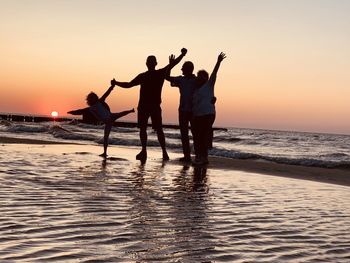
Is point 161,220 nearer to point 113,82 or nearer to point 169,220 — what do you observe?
point 169,220

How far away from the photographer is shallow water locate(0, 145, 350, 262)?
9.72 ft

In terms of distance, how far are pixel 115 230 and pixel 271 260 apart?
1165 mm

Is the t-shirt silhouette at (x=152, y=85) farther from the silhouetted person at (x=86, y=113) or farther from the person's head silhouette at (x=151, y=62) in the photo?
the silhouetted person at (x=86, y=113)

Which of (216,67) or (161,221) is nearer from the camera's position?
(161,221)

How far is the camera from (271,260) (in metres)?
2.93

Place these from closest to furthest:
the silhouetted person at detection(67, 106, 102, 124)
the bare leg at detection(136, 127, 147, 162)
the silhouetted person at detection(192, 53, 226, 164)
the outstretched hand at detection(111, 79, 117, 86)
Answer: the silhouetted person at detection(192, 53, 226, 164), the bare leg at detection(136, 127, 147, 162), the outstretched hand at detection(111, 79, 117, 86), the silhouetted person at detection(67, 106, 102, 124)

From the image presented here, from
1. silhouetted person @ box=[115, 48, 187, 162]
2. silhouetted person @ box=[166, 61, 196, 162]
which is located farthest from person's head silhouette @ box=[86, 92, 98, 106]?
silhouetted person @ box=[166, 61, 196, 162]

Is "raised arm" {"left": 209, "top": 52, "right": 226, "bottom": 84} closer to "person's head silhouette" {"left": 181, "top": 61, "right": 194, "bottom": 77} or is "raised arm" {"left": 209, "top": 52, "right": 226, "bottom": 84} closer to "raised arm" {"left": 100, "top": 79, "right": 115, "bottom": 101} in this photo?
"person's head silhouette" {"left": 181, "top": 61, "right": 194, "bottom": 77}

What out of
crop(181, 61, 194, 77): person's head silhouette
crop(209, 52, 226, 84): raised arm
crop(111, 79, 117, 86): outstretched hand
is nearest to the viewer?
crop(209, 52, 226, 84): raised arm

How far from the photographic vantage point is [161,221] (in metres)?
3.92

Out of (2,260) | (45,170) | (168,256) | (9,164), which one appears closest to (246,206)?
(168,256)

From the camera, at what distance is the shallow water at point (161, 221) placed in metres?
2.96

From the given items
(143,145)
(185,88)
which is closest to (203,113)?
(185,88)

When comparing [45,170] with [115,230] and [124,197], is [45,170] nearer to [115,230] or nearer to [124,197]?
[124,197]
